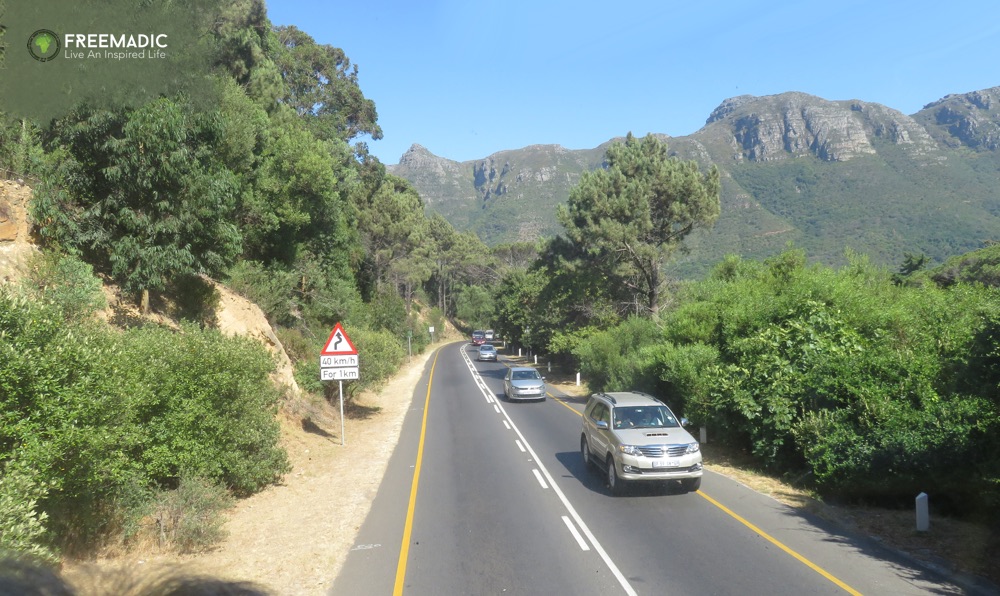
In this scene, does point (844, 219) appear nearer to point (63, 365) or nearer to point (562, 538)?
point (562, 538)

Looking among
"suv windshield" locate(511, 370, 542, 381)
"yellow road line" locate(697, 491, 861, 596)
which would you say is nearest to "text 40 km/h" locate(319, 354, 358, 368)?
"yellow road line" locate(697, 491, 861, 596)

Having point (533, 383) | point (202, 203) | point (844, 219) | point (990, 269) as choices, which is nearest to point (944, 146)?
point (844, 219)

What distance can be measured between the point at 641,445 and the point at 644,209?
2259 cm

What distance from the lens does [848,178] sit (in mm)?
80125

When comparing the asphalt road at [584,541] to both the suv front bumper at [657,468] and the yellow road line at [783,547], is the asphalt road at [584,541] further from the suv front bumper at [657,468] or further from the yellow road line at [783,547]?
the suv front bumper at [657,468]

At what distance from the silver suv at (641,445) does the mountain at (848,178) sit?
71.7 feet

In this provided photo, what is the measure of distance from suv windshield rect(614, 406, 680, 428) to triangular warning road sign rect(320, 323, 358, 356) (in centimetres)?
747

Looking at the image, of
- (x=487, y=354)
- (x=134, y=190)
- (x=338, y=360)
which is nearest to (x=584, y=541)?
(x=338, y=360)

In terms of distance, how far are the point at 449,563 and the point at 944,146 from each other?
10270cm

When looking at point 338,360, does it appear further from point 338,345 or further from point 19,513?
point 19,513

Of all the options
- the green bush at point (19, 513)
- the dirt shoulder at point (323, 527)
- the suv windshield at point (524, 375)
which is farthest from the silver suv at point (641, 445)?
the suv windshield at point (524, 375)

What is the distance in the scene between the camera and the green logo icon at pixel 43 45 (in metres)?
12.1

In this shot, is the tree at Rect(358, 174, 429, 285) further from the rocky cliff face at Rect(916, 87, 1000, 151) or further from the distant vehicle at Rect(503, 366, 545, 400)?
the rocky cliff face at Rect(916, 87, 1000, 151)

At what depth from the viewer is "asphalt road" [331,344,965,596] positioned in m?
7.22
